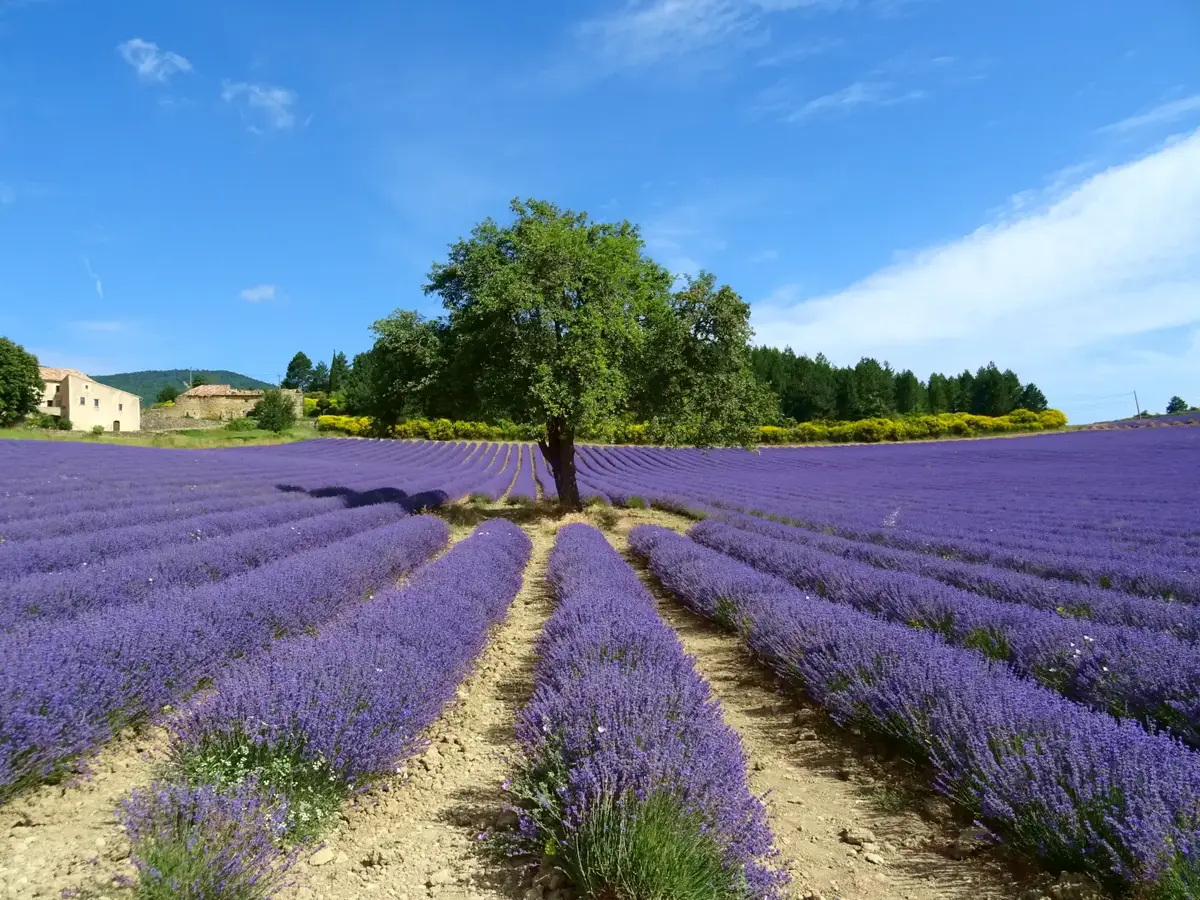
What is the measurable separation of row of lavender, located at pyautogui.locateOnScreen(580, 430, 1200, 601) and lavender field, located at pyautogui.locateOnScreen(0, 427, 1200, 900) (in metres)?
0.71

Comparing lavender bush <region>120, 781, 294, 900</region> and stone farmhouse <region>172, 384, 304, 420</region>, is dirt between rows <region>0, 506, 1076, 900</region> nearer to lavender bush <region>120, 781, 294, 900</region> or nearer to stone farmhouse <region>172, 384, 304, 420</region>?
lavender bush <region>120, 781, 294, 900</region>

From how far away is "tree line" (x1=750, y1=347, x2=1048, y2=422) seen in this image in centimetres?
5850

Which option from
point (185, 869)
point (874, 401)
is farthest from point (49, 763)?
point (874, 401)

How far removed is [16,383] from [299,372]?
59.9 m

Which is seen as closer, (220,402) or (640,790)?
(640,790)

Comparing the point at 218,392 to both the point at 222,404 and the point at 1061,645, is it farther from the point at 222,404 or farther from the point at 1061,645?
the point at 1061,645

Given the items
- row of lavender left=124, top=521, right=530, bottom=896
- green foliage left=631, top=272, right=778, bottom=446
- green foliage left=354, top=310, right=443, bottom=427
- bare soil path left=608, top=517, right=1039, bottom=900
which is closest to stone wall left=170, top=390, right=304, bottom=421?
green foliage left=354, top=310, right=443, bottom=427

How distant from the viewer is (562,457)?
1554cm

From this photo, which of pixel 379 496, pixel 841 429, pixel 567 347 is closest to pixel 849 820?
pixel 567 347

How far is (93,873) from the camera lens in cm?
219

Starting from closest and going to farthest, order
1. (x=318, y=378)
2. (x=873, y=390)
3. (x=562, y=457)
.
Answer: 1. (x=562, y=457)
2. (x=873, y=390)
3. (x=318, y=378)

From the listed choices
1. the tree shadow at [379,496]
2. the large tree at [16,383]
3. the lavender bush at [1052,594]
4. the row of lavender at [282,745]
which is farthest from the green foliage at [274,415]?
the row of lavender at [282,745]

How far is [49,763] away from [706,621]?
528 cm

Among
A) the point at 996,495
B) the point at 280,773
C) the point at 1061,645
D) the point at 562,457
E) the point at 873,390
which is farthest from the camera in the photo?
the point at 873,390
